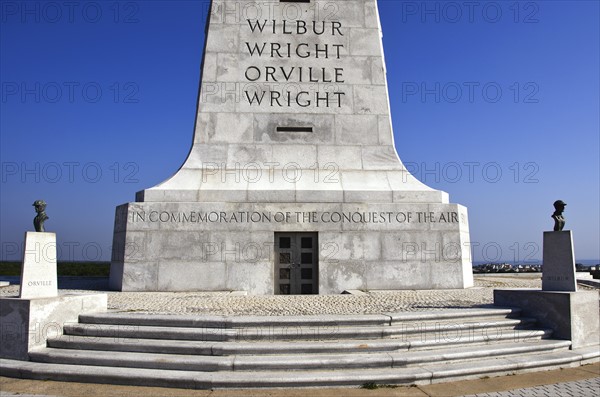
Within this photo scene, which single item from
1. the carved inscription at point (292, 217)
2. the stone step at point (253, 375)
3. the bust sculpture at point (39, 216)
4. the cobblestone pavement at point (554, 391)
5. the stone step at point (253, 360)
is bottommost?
the cobblestone pavement at point (554, 391)

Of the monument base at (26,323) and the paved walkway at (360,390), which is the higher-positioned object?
the monument base at (26,323)

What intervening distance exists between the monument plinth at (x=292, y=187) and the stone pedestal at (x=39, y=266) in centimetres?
562

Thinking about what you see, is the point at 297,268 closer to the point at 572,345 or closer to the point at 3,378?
the point at 572,345

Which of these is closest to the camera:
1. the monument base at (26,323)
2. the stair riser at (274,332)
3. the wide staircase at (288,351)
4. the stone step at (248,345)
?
the wide staircase at (288,351)

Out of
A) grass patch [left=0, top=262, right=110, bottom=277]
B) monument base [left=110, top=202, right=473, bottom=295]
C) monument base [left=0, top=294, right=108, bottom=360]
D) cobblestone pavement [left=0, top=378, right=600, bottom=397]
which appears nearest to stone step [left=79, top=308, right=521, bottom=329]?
monument base [left=0, top=294, right=108, bottom=360]

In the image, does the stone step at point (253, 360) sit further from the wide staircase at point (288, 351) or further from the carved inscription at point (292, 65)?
the carved inscription at point (292, 65)

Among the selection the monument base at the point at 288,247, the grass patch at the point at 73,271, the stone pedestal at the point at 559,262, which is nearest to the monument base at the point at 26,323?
the monument base at the point at 288,247

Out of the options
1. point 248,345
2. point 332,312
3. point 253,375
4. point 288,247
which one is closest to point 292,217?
point 288,247

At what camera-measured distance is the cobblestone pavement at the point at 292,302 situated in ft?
33.7

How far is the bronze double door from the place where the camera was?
1506cm

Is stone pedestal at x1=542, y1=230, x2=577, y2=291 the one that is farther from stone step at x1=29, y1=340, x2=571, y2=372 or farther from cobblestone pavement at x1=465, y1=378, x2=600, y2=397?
stone step at x1=29, y1=340, x2=571, y2=372

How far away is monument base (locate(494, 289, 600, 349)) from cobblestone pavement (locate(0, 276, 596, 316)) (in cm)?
138

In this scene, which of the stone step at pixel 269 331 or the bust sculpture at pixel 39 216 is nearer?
the stone step at pixel 269 331

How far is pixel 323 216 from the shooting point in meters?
15.1
